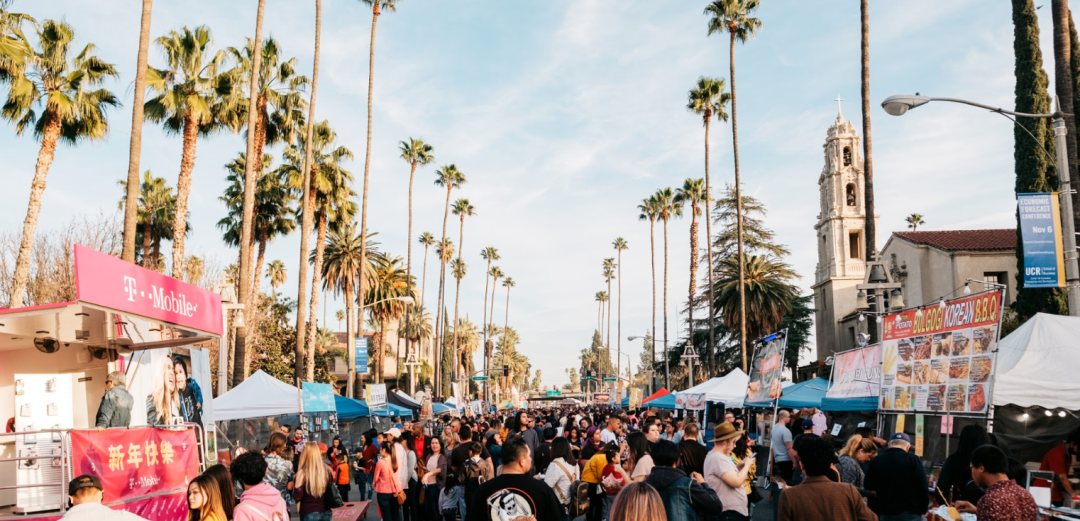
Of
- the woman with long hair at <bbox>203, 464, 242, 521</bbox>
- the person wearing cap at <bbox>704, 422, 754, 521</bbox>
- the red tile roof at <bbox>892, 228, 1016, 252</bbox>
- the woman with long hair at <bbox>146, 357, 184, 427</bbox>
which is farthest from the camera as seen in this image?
the red tile roof at <bbox>892, 228, 1016, 252</bbox>

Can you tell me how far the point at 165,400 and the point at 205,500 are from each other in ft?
23.1

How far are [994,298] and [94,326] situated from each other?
38.4ft

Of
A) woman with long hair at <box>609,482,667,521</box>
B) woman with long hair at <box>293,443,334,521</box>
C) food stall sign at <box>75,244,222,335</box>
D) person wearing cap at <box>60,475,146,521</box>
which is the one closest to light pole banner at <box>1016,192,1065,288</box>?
woman with long hair at <box>293,443,334,521</box>

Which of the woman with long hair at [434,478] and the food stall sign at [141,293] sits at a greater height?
the food stall sign at [141,293]

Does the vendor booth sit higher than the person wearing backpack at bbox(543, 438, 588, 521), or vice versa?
the vendor booth

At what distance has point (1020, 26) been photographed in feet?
87.8

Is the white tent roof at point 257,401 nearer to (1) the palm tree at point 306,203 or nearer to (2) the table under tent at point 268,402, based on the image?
(2) the table under tent at point 268,402

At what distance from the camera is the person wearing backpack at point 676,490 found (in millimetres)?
6844

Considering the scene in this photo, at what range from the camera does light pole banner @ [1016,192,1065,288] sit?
13180 millimetres

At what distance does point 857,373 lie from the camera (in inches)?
771

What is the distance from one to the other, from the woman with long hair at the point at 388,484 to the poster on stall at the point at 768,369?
722 centimetres

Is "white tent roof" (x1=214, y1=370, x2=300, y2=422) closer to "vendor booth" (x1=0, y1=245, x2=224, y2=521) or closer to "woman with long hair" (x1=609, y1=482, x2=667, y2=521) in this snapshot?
"vendor booth" (x1=0, y1=245, x2=224, y2=521)

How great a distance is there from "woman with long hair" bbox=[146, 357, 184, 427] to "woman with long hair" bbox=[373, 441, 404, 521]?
3.03 m

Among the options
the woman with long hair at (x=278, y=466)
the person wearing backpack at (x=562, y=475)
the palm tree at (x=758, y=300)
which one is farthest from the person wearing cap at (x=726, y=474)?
the palm tree at (x=758, y=300)
